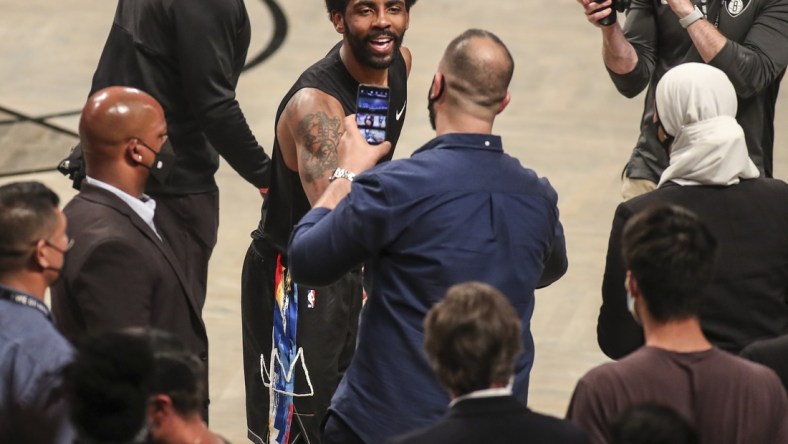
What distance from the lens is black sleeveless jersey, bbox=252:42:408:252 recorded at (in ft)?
17.4

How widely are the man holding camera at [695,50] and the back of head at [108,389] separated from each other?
9.98ft

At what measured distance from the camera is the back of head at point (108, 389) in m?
3.12

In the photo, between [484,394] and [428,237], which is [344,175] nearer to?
[428,237]

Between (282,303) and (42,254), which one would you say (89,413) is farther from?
(282,303)

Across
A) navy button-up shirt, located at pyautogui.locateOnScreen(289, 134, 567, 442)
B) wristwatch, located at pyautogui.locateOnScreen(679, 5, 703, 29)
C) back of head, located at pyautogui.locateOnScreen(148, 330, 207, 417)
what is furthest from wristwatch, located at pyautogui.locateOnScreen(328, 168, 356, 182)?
wristwatch, located at pyautogui.locateOnScreen(679, 5, 703, 29)

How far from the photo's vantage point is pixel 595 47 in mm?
11289

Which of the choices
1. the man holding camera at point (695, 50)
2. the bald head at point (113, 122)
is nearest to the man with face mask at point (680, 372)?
the bald head at point (113, 122)

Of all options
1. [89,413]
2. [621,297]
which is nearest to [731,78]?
[621,297]

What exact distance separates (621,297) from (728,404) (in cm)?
101

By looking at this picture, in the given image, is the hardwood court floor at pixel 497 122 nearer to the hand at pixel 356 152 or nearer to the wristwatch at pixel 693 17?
the wristwatch at pixel 693 17

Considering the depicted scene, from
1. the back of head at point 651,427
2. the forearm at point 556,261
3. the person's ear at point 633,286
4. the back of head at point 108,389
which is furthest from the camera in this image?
the forearm at point 556,261

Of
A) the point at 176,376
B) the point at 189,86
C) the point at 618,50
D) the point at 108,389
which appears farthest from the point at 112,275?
the point at 618,50

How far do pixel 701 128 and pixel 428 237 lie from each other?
4.09ft

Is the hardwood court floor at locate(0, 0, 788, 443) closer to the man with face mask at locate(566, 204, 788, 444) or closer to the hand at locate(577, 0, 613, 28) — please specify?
the hand at locate(577, 0, 613, 28)
